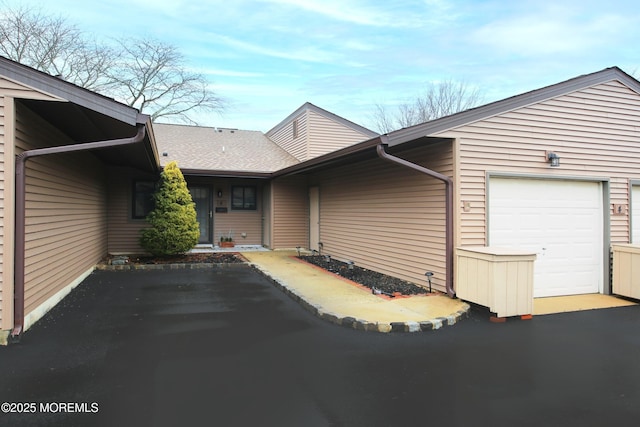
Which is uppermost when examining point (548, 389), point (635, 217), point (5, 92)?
point (5, 92)

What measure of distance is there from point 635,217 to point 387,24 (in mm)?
11662

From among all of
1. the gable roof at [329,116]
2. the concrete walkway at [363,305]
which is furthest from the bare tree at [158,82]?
the concrete walkway at [363,305]

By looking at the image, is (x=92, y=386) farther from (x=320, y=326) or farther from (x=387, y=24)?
(x=387, y=24)

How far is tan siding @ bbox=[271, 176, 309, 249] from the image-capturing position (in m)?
13.5

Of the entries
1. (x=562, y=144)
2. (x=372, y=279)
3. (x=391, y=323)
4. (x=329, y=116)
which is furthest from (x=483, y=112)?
(x=329, y=116)

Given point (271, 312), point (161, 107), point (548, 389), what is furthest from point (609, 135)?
point (161, 107)

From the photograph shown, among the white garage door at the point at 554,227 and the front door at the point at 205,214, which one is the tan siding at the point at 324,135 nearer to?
the front door at the point at 205,214

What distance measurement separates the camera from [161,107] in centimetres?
2695

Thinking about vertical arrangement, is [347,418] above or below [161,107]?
below

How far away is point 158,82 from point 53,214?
2325 centimetres

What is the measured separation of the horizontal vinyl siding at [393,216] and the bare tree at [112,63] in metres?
16.4

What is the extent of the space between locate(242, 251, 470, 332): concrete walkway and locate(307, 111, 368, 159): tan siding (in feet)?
23.4

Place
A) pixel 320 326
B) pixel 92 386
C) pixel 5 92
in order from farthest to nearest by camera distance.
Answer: pixel 320 326 < pixel 5 92 < pixel 92 386

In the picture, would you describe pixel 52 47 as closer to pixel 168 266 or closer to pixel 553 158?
pixel 168 266
